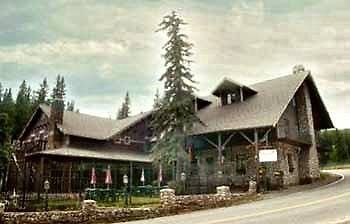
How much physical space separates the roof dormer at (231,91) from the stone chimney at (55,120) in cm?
1369

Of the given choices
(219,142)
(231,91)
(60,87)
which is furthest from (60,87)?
(219,142)

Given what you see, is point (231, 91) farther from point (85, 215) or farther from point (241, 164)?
point (85, 215)

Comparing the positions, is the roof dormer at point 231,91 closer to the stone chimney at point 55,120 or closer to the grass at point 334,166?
the stone chimney at point 55,120

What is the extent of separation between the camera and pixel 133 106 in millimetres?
88125

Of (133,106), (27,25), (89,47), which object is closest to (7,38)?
(27,25)

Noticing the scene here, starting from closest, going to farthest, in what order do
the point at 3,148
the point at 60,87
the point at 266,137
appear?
the point at 266,137, the point at 3,148, the point at 60,87

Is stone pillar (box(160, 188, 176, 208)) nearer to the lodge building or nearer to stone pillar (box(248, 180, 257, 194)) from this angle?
stone pillar (box(248, 180, 257, 194))

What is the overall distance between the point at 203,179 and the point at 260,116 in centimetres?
598

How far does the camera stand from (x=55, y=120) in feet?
116

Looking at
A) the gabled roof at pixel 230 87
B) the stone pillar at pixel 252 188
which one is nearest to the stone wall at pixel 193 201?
the stone pillar at pixel 252 188

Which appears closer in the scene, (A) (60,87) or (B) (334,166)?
(B) (334,166)

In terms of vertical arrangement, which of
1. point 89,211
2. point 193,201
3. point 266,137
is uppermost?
point 266,137

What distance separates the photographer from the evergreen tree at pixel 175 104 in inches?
1152

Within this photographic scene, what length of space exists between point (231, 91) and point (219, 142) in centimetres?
571
